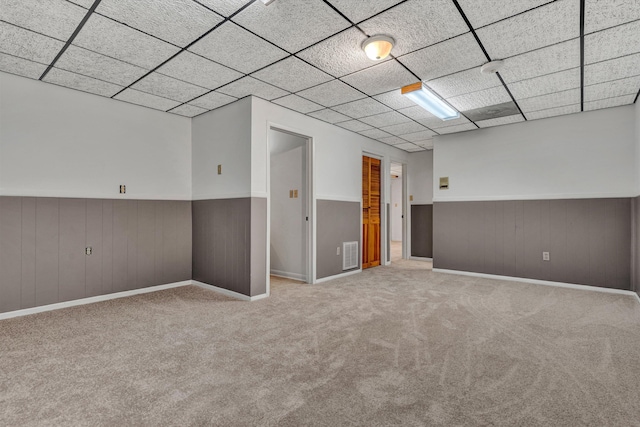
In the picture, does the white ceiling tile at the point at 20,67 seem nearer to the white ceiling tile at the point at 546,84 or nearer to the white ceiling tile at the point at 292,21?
the white ceiling tile at the point at 292,21

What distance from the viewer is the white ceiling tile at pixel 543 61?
288cm

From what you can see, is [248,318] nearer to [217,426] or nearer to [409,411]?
[217,426]

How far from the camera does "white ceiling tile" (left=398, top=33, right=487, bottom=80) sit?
9.18ft

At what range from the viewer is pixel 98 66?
3.21m

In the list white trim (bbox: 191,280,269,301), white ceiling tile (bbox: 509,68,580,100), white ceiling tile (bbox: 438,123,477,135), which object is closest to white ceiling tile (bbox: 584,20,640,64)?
white ceiling tile (bbox: 509,68,580,100)

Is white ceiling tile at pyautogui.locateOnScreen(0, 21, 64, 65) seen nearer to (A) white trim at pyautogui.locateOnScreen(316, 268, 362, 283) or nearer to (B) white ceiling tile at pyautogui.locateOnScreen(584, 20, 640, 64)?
(A) white trim at pyautogui.locateOnScreen(316, 268, 362, 283)

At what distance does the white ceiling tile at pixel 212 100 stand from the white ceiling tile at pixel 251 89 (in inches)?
5.5

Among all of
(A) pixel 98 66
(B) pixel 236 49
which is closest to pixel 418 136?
(B) pixel 236 49

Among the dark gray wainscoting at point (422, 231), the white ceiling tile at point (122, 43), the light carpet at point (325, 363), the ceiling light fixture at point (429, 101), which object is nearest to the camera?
the light carpet at point (325, 363)

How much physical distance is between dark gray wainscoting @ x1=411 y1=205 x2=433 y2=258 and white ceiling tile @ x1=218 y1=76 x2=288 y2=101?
188 inches

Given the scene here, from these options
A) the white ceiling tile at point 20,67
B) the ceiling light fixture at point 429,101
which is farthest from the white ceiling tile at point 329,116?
the white ceiling tile at point 20,67

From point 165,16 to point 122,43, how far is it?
2.28 ft

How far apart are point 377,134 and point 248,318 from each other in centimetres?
408

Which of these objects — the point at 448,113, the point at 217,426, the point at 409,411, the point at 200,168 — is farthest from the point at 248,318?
the point at 448,113
